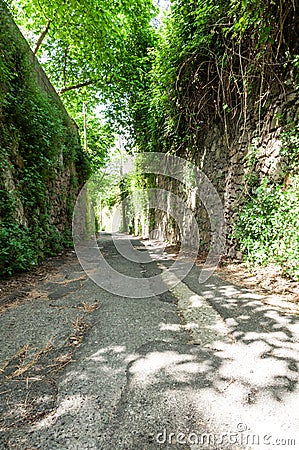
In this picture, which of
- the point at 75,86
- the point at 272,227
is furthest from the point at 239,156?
the point at 75,86

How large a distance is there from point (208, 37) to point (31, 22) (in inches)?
265

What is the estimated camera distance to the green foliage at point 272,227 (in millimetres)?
2697

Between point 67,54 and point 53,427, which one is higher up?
point 67,54

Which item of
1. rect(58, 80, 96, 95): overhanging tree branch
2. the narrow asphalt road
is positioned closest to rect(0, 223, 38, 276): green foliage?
the narrow asphalt road

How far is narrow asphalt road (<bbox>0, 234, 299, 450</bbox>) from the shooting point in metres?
0.97

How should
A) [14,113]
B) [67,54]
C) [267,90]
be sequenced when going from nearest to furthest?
[267,90] → [14,113] → [67,54]

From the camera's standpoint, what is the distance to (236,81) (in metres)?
3.70

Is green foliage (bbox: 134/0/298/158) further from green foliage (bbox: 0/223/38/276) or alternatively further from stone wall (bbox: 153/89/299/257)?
green foliage (bbox: 0/223/38/276)

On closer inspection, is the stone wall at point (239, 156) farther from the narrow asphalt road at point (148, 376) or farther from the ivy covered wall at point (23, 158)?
the ivy covered wall at point (23, 158)

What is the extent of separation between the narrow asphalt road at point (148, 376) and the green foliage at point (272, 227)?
2.69 ft

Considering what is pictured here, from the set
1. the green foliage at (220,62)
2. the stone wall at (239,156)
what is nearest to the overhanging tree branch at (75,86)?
the green foliage at (220,62)

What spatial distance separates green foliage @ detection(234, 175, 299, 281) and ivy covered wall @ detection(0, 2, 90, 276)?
307cm

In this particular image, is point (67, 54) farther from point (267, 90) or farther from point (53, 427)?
point (53, 427)

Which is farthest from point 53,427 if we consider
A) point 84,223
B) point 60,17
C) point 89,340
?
point 84,223
